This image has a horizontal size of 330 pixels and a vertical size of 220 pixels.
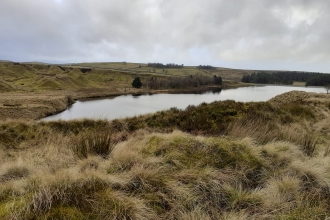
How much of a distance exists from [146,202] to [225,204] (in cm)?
115

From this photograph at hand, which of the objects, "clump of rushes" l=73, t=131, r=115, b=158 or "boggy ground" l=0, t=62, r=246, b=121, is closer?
"clump of rushes" l=73, t=131, r=115, b=158

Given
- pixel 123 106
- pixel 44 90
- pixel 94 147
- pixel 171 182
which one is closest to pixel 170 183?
pixel 171 182

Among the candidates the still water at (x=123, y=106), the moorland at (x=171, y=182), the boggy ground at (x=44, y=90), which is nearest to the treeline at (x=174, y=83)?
the boggy ground at (x=44, y=90)

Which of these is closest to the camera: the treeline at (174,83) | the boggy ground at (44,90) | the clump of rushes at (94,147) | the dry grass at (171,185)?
the dry grass at (171,185)

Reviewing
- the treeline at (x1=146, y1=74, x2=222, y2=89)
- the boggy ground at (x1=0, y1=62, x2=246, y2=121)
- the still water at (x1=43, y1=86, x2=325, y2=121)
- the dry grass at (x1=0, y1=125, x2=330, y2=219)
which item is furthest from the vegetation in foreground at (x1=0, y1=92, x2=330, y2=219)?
the treeline at (x1=146, y1=74, x2=222, y2=89)

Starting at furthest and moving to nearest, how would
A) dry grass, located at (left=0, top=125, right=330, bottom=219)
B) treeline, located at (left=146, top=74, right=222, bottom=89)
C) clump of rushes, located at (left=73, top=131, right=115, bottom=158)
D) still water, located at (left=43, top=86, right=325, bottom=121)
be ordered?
treeline, located at (left=146, top=74, right=222, bottom=89) < still water, located at (left=43, top=86, right=325, bottom=121) < clump of rushes, located at (left=73, top=131, right=115, bottom=158) < dry grass, located at (left=0, top=125, right=330, bottom=219)

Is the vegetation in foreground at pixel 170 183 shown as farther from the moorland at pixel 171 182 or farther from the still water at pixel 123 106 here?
the still water at pixel 123 106

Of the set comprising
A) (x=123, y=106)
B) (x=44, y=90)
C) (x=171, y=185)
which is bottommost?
(x=123, y=106)

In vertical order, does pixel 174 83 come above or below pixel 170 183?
above

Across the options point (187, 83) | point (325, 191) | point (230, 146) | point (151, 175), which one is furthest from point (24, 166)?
point (187, 83)

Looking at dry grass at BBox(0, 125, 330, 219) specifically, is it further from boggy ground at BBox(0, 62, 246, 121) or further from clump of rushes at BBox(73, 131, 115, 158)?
boggy ground at BBox(0, 62, 246, 121)

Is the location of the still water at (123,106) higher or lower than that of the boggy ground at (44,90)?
lower

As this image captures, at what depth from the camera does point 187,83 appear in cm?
9088

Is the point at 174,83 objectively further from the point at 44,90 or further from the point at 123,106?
the point at 123,106
